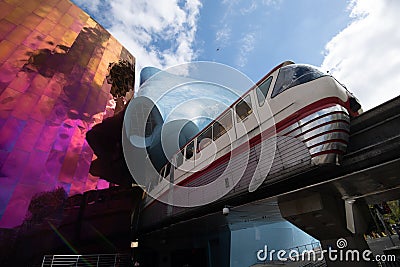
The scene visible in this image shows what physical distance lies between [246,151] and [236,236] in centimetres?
1141

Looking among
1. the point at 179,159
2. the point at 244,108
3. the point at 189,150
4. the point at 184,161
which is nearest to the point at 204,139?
the point at 189,150

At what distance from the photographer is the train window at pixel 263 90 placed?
227 inches

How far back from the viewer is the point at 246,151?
19.8 feet

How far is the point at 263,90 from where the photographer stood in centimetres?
592

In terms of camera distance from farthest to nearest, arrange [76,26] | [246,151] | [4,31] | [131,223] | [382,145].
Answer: [76,26] < [131,223] < [4,31] < [246,151] < [382,145]

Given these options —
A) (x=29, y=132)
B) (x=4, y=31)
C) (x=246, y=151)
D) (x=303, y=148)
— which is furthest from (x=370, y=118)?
(x=4, y=31)

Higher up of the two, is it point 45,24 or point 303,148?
point 45,24

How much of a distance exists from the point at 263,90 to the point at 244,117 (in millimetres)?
991

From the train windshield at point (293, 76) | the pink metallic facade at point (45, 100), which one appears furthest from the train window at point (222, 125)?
the pink metallic facade at point (45, 100)

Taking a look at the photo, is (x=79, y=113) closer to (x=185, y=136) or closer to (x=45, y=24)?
(x=45, y=24)

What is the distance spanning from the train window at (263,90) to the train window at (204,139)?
2.96 meters

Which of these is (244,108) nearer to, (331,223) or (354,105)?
(354,105)

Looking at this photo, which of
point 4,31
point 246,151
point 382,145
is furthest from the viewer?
point 4,31

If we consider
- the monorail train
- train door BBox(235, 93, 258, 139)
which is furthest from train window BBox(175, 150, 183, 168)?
train door BBox(235, 93, 258, 139)
